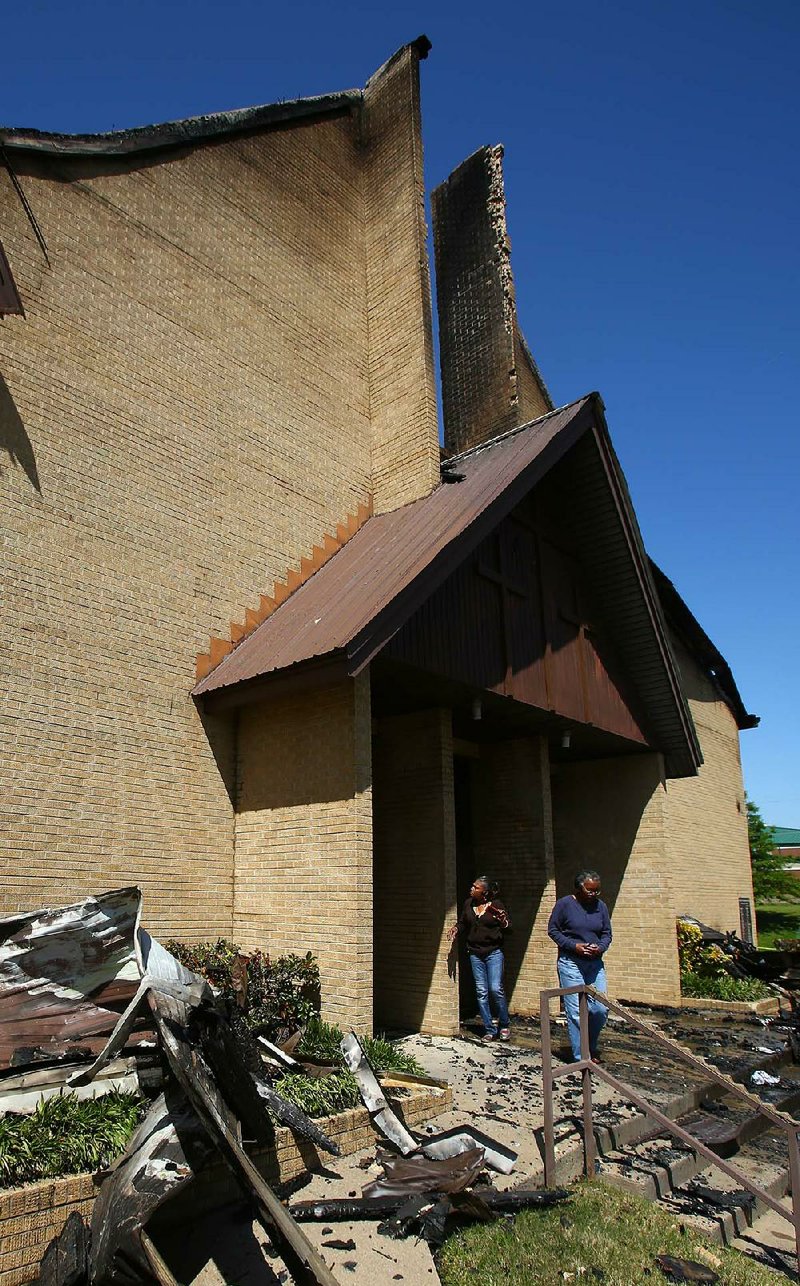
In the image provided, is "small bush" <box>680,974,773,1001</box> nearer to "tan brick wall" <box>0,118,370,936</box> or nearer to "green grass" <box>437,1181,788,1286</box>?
"tan brick wall" <box>0,118,370,936</box>

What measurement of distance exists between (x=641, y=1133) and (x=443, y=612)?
4952 mm

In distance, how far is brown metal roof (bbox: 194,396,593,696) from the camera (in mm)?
7730

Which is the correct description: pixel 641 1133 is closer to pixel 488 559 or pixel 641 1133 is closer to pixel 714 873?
pixel 488 559

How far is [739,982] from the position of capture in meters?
13.0

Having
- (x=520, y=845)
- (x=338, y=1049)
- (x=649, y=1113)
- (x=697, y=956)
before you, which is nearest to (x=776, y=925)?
(x=697, y=956)

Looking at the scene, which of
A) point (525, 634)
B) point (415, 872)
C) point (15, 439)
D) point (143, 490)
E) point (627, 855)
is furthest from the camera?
point (627, 855)

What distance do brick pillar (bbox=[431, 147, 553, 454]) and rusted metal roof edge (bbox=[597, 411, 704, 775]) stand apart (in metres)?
5.22

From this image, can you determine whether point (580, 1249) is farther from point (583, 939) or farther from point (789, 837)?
point (789, 837)

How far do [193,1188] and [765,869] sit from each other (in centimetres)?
2666

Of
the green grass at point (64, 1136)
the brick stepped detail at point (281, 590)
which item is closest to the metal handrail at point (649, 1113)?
the green grass at point (64, 1136)

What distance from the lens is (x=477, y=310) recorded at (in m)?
16.8

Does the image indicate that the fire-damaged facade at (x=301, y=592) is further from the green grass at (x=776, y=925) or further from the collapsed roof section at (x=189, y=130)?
the green grass at (x=776, y=925)

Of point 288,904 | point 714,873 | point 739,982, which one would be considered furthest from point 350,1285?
point 714,873

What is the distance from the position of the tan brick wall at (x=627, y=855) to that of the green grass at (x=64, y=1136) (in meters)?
9.31
